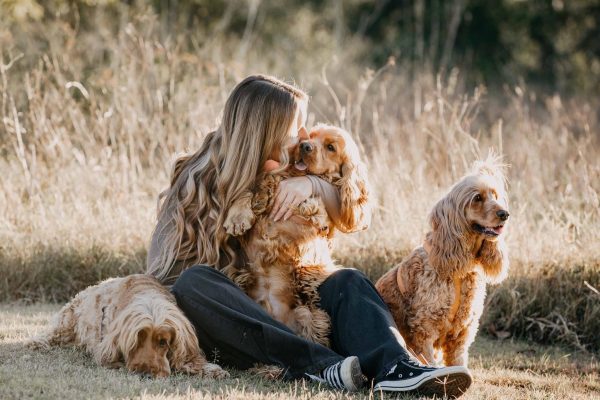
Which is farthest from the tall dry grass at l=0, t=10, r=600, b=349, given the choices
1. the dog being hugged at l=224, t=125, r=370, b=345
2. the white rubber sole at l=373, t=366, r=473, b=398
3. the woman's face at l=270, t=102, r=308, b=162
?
the white rubber sole at l=373, t=366, r=473, b=398

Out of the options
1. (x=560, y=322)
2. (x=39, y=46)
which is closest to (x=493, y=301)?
(x=560, y=322)

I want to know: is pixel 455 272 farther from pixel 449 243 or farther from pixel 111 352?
pixel 111 352

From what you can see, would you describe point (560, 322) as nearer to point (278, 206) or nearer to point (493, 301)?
point (493, 301)

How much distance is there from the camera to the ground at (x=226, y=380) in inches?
143

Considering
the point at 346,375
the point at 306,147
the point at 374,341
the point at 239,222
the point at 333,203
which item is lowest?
the point at 346,375

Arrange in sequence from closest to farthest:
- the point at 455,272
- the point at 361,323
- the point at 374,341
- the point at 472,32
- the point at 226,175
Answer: the point at 374,341 → the point at 361,323 → the point at 455,272 → the point at 226,175 → the point at 472,32

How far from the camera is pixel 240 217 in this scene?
434 cm

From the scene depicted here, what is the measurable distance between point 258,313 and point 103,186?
371cm

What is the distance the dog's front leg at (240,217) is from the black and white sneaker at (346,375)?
861 mm

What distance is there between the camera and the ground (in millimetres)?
3635

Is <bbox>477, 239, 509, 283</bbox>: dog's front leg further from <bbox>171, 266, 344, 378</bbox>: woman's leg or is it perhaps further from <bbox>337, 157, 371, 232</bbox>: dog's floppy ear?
<bbox>171, 266, 344, 378</bbox>: woman's leg

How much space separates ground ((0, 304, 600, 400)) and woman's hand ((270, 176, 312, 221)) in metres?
0.81

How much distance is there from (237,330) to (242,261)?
53 centimetres

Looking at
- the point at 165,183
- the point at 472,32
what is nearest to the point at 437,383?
the point at 165,183
